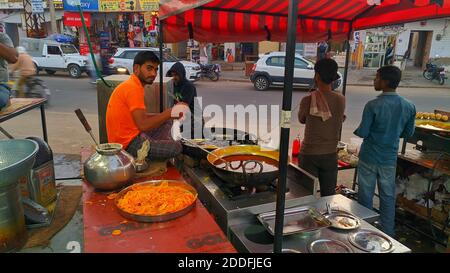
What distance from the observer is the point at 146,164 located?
A: 9.28 feet

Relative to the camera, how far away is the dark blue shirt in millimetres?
2965

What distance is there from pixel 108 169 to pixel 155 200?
43 cm

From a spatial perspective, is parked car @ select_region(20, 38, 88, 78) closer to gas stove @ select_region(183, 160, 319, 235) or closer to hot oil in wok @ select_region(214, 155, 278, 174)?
hot oil in wok @ select_region(214, 155, 278, 174)

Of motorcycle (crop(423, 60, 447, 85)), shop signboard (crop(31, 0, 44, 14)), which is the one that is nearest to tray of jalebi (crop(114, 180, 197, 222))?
motorcycle (crop(423, 60, 447, 85))

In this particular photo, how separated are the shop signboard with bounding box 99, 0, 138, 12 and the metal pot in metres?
18.7

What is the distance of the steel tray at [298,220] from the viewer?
2.06 metres

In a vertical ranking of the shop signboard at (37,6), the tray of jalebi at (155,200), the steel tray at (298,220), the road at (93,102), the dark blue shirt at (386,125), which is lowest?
the road at (93,102)

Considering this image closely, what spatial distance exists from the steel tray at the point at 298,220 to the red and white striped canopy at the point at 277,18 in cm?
199

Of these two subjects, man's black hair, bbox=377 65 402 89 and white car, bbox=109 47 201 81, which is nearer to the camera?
man's black hair, bbox=377 65 402 89

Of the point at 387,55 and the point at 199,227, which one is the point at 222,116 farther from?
the point at 387,55

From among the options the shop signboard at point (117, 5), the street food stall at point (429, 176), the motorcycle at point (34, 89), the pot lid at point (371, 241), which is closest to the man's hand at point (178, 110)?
the pot lid at point (371, 241)

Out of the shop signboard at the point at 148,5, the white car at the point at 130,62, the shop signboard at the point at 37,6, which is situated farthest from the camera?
the shop signboard at the point at 37,6

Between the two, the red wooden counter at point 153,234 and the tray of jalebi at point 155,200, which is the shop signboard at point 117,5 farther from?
the red wooden counter at point 153,234
